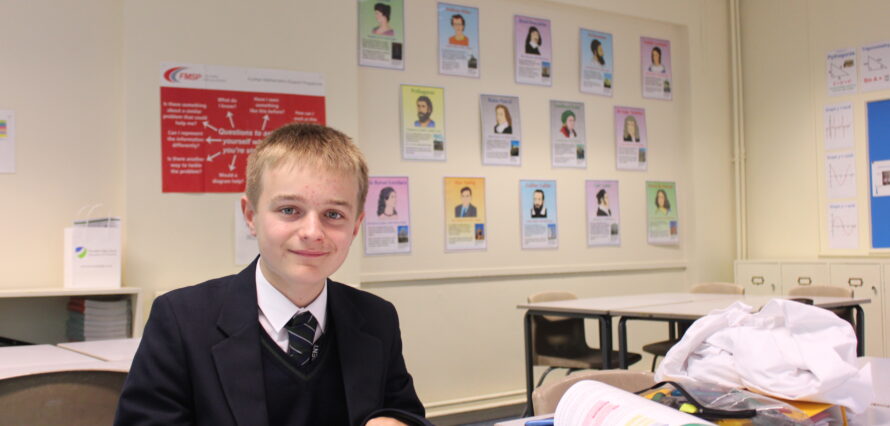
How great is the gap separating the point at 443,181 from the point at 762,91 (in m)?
2.98

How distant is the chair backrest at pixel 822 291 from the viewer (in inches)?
175

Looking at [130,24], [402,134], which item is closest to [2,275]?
[130,24]

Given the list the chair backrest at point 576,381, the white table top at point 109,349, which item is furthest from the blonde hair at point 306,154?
the white table top at point 109,349

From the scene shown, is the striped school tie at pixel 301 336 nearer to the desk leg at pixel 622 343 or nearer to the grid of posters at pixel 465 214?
the desk leg at pixel 622 343

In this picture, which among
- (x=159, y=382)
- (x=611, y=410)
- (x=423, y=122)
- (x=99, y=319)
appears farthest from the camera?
(x=423, y=122)

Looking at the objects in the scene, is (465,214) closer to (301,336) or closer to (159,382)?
(301,336)

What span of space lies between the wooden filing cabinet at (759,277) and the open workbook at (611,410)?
4.75 m

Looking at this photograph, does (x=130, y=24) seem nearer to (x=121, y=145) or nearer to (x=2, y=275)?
(x=121, y=145)

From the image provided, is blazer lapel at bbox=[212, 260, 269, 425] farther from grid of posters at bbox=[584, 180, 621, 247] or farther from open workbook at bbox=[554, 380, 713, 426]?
grid of posters at bbox=[584, 180, 621, 247]

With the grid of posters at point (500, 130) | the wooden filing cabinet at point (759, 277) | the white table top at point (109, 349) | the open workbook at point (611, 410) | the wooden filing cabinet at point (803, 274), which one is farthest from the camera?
the wooden filing cabinet at point (759, 277)

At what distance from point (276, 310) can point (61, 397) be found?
1.06m

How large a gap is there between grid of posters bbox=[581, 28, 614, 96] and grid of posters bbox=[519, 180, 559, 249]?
33.2 inches

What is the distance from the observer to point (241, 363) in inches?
48.9

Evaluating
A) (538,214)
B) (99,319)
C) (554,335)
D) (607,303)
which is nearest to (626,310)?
(607,303)
